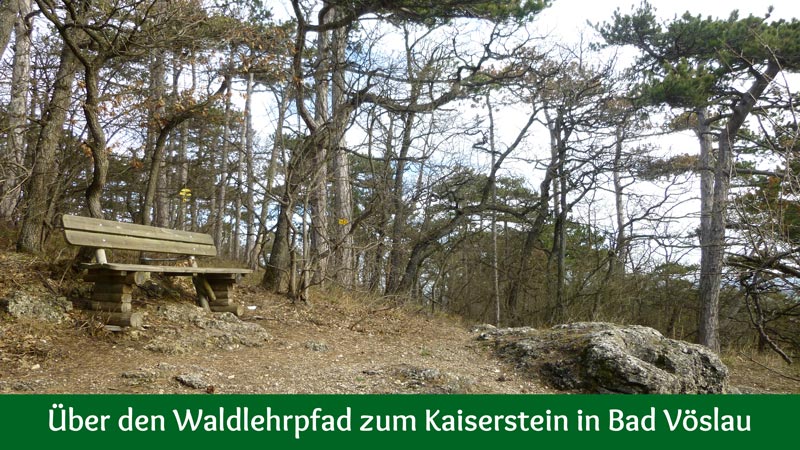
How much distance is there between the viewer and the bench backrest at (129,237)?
4.98 metres

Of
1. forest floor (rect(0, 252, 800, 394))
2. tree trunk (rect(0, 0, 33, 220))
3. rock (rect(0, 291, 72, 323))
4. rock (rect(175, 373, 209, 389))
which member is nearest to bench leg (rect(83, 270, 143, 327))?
forest floor (rect(0, 252, 800, 394))

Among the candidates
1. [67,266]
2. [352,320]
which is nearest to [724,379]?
[352,320]

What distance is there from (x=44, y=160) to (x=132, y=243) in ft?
6.74

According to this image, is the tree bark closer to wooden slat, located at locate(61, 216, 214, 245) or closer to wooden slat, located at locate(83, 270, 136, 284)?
wooden slat, located at locate(61, 216, 214, 245)

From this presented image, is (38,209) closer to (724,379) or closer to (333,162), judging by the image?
(333,162)

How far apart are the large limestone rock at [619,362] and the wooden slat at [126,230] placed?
390 cm

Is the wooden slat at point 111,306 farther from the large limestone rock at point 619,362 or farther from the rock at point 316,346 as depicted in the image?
the large limestone rock at point 619,362

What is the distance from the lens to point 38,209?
6367mm

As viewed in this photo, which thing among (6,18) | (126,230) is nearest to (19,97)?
(6,18)

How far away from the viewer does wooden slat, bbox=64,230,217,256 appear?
16.3 ft

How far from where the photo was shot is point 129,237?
562cm

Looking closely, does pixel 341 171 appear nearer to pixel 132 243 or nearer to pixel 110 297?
pixel 132 243

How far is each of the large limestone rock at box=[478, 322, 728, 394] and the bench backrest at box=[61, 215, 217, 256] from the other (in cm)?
385

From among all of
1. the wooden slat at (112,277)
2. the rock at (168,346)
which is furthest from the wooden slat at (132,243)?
the rock at (168,346)
